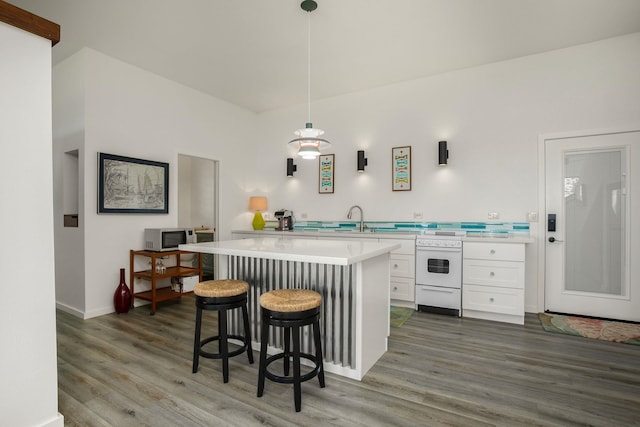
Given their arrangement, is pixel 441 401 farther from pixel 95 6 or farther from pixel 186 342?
pixel 95 6

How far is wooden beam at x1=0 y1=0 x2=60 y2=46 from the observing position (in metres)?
1.48

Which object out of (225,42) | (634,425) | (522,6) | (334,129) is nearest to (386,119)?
(334,129)

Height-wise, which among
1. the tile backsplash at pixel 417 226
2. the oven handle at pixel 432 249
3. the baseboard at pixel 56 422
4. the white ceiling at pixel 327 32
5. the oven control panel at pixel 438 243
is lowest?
the baseboard at pixel 56 422

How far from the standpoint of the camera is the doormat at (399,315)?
11.3 feet

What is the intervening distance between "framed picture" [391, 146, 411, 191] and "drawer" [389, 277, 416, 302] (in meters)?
1.28

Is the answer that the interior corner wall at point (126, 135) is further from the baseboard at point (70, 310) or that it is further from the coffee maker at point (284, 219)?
the coffee maker at point (284, 219)

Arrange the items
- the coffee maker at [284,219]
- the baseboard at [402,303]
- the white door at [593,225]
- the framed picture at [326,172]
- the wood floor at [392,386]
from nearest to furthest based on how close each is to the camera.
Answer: the wood floor at [392,386] < the white door at [593,225] < the baseboard at [402,303] < the framed picture at [326,172] < the coffee maker at [284,219]

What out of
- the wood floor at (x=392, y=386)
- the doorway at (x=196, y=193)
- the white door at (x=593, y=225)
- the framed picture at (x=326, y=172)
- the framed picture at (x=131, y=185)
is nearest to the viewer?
the wood floor at (x=392, y=386)

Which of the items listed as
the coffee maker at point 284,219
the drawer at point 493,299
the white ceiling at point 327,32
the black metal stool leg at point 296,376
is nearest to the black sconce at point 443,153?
the white ceiling at point 327,32

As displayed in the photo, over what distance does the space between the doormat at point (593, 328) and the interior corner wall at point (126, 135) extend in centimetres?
466

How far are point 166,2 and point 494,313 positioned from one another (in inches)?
174

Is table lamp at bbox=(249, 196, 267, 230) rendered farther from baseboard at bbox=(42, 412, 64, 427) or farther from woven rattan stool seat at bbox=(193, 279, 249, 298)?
baseboard at bbox=(42, 412, 64, 427)

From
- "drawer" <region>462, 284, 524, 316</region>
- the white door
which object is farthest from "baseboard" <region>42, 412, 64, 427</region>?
the white door

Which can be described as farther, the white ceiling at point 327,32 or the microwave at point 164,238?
the microwave at point 164,238
